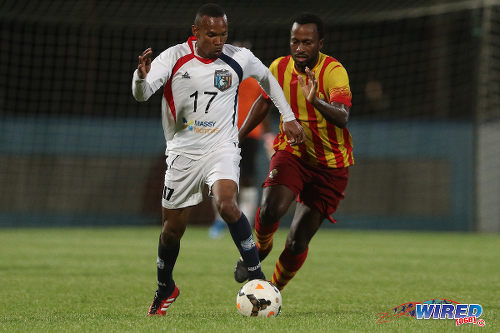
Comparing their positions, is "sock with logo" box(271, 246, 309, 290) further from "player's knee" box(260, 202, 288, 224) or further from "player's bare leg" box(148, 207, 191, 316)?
"player's bare leg" box(148, 207, 191, 316)

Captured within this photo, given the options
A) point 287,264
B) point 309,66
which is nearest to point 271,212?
point 287,264

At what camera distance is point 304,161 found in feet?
21.5

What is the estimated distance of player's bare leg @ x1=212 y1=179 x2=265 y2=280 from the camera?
535 centimetres

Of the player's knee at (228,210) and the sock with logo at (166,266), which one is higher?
the player's knee at (228,210)

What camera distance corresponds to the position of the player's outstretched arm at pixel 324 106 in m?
5.76

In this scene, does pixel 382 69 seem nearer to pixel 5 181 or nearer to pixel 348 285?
pixel 5 181

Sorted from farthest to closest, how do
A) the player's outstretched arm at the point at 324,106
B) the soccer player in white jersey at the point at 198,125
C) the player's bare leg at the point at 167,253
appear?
1. the player's outstretched arm at the point at 324,106
2. the player's bare leg at the point at 167,253
3. the soccer player in white jersey at the point at 198,125

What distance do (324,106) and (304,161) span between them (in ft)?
2.54

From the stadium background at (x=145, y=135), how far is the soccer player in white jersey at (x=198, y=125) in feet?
34.1

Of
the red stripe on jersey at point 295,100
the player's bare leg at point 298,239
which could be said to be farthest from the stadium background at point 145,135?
the player's bare leg at point 298,239

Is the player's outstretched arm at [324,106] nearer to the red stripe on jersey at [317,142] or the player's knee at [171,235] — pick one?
the red stripe on jersey at [317,142]

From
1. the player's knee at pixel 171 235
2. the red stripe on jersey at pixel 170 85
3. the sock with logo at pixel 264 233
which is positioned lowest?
→ the sock with logo at pixel 264 233

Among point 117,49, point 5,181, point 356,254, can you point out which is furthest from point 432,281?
point 117,49

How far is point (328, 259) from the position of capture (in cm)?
1056
